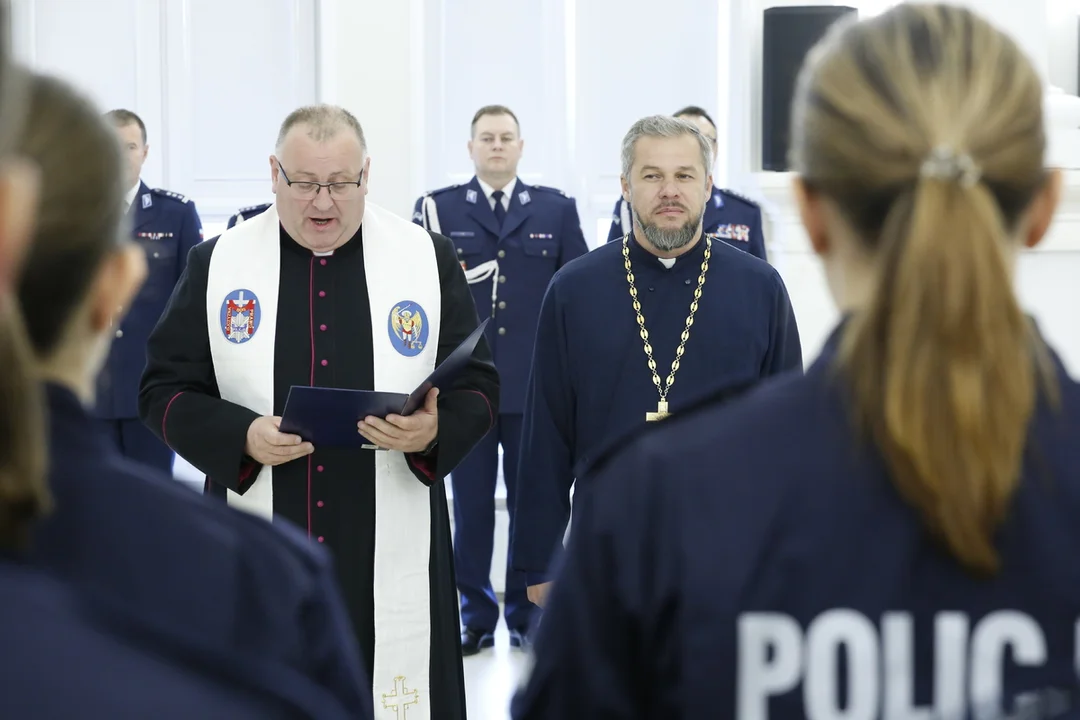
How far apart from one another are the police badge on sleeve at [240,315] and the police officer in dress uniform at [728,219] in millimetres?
2591

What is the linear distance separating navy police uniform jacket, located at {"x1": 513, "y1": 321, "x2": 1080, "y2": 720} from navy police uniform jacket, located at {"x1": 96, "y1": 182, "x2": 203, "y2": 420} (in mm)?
5063

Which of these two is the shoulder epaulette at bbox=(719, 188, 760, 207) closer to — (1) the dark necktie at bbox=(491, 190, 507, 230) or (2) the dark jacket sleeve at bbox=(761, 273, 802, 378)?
(1) the dark necktie at bbox=(491, 190, 507, 230)

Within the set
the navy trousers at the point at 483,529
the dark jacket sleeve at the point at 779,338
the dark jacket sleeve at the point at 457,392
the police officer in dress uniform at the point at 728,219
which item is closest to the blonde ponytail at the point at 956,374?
the dark jacket sleeve at the point at 457,392

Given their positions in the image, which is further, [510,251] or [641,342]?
[510,251]

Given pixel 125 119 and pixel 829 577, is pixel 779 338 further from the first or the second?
pixel 125 119

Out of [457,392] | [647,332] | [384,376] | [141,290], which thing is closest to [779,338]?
[647,332]

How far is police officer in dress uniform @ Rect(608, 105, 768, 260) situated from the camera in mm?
6066

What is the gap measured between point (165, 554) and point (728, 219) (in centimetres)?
519

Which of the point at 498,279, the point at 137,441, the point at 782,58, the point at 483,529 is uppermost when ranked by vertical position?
the point at 782,58

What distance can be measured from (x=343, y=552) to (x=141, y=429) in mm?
2793

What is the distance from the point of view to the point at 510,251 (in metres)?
6.26

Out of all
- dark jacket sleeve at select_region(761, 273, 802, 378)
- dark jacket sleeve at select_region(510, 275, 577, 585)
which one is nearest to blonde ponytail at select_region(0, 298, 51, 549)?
dark jacket sleeve at select_region(510, 275, 577, 585)

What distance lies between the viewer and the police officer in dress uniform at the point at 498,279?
5824mm

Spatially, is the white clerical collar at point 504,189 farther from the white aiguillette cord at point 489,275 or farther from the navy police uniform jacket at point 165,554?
the navy police uniform jacket at point 165,554
